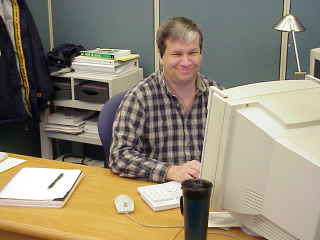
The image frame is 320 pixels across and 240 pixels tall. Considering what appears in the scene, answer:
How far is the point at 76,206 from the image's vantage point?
1.41 m

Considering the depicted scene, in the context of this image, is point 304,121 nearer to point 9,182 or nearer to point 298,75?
point 9,182

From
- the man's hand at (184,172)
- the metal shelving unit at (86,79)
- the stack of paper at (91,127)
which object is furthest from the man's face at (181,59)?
the stack of paper at (91,127)

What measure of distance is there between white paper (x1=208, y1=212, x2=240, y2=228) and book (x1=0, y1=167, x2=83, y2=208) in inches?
18.7

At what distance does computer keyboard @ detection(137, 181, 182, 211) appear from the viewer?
1.39 meters

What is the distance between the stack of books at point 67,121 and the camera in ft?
9.68

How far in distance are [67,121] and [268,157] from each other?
211cm

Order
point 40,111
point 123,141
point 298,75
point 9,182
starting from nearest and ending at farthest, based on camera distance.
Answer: point 9,182 → point 123,141 → point 298,75 → point 40,111

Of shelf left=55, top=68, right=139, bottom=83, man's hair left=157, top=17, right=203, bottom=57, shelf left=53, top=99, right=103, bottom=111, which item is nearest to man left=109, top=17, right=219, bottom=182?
man's hair left=157, top=17, right=203, bottom=57

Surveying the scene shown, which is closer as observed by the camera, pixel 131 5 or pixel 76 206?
pixel 76 206

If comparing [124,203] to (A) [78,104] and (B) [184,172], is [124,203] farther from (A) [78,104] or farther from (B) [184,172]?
(A) [78,104]

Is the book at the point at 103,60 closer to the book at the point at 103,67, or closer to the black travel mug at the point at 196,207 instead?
the book at the point at 103,67

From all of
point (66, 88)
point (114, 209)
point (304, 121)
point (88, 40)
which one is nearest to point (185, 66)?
point (114, 209)

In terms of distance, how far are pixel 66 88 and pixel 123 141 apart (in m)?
1.37

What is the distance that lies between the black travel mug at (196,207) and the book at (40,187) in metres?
0.49
